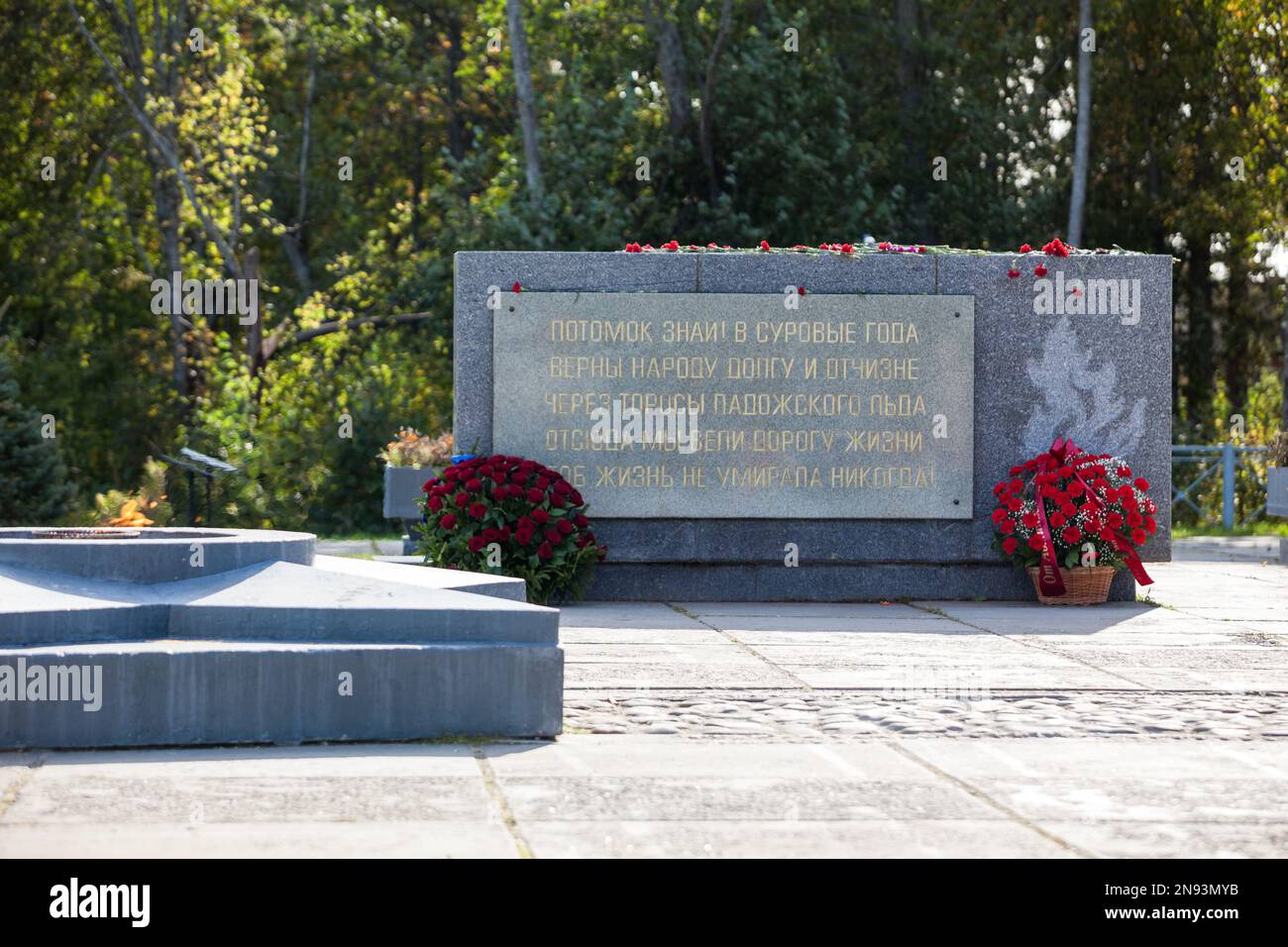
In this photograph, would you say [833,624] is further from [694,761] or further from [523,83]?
[523,83]

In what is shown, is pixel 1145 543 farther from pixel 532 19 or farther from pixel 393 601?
pixel 532 19

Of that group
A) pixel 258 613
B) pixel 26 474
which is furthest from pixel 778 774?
pixel 26 474

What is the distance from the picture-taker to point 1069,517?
499 inches

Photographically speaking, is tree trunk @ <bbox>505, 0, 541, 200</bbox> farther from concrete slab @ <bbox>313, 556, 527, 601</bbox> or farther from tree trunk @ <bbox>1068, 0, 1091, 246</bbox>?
concrete slab @ <bbox>313, 556, 527, 601</bbox>

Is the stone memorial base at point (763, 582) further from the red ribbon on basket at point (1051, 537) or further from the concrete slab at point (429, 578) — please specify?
the concrete slab at point (429, 578)

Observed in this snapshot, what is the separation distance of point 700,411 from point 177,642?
6.42 meters

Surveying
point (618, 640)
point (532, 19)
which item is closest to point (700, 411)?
point (618, 640)

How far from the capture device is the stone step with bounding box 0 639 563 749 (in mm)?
6738

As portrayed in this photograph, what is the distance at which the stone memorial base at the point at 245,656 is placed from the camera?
22.3 ft

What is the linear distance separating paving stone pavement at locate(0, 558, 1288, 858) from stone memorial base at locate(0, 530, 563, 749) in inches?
6.0

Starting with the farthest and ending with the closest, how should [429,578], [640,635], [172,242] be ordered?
[172,242]
[640,635]
[429,578]

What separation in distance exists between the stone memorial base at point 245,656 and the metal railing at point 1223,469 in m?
18.7

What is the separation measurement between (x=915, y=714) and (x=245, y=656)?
2824 mm

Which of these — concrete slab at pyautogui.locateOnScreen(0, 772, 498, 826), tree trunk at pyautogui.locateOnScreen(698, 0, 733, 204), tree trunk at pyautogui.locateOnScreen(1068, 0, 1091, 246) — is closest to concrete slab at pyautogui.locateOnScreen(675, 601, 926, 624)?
concrete slab at pyautogui.locateOnScreen(0, 772, 498, 826)
